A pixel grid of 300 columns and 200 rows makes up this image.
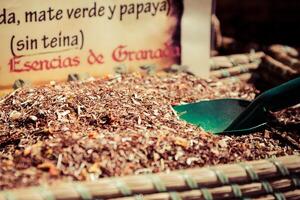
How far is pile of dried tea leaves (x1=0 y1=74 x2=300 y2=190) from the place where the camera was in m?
1.48

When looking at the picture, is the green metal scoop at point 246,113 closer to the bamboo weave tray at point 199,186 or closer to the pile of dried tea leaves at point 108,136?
the pile of dried tea leaves at point 108,136

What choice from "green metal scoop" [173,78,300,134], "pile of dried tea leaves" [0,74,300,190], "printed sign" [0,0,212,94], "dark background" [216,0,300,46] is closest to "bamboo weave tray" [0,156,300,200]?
"pile of dried tea leaves" [0,74,300,190]

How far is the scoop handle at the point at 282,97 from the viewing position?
71.0 inches

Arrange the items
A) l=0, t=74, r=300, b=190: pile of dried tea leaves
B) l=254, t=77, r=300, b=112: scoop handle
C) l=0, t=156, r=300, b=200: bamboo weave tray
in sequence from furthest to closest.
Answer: l=254, t=77, r=300, b=112: scoop handle
l=0, t=74, r=300, b=190: pile of dried tea leaves
l=0, t=156, r=300, b=200: bamboo weave tray

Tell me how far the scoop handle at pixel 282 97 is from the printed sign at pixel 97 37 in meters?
0.60

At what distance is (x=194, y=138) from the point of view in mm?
1664

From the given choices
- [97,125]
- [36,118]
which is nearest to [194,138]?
[97,125]

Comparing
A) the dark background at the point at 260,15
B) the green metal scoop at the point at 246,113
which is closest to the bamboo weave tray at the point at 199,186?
the green metal scoop at the point at 246,113

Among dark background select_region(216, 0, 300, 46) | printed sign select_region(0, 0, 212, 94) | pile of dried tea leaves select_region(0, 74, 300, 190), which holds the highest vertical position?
dark background select_region(216, 0, 300, 46)

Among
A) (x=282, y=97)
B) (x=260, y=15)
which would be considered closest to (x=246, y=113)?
(x=282, y=97)

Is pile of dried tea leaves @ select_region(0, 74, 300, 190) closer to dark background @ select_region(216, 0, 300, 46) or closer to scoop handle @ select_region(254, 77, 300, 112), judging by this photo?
scoop handle @ select_region(254, 77, 300, 112)

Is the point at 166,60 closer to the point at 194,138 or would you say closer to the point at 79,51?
the point at 79,51

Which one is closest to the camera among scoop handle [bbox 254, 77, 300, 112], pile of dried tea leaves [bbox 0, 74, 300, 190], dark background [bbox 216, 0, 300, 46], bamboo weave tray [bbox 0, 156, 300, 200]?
bamboo weave tray [bbox 0, 156, 300, 200]

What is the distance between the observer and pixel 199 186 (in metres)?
1.42
